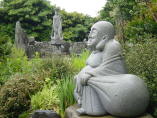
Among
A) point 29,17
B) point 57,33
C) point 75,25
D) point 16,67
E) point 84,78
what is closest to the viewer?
point 84,78

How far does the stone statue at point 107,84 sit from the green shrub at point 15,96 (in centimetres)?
260

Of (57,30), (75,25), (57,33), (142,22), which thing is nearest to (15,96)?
(142,22)

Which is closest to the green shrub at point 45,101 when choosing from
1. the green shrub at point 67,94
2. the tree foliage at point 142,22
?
the green shrub at point 67,94

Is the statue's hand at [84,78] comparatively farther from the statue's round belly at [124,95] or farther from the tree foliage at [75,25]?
the tree foliage at [75,25]

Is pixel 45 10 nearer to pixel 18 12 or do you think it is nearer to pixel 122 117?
pixel 18 12

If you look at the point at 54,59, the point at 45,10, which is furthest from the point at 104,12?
the point at 54,59

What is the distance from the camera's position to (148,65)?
5973 mm

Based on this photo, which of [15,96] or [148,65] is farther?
[15,96]

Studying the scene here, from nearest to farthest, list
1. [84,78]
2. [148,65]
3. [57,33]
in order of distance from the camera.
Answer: [84,78], [148,65], [57,33]

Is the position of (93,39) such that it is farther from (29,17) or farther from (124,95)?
(29,17)

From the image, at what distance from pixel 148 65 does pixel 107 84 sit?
116 cm

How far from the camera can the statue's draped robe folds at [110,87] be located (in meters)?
4.97

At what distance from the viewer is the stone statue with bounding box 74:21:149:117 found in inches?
196

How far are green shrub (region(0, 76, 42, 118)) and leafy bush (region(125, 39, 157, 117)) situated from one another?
2.87 metres
